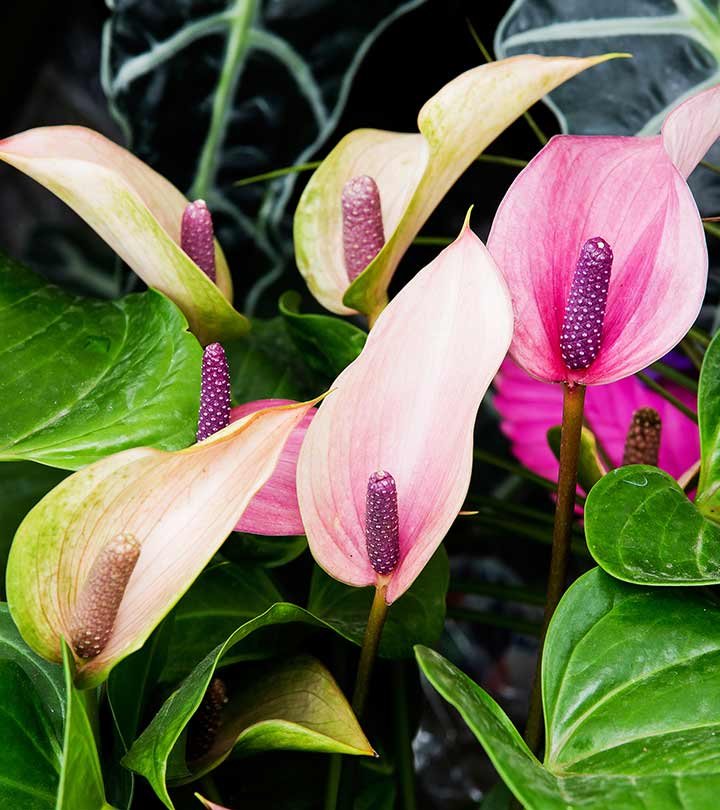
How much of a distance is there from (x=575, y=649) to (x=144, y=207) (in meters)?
0.25

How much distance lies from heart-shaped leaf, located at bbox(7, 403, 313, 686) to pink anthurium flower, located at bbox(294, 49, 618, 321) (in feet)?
0.45

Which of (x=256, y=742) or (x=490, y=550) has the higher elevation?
(x=256, y=742)

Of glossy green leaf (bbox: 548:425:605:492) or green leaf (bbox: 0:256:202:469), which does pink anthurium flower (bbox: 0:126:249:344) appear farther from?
glossy green leaf (bbox: 548:425:605:492)

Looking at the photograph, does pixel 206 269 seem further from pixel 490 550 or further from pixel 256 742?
pixel 490 550

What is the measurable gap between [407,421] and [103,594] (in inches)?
5.0

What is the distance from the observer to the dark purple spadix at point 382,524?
348 millimetres

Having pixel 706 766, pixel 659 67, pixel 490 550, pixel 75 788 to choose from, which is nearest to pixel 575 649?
pixel 706 766

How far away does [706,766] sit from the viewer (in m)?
0.30

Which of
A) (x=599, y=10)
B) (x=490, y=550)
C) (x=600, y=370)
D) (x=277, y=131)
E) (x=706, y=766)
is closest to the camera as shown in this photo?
(x=706, y=766)

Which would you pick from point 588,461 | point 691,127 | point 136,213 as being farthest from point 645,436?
point 136,213

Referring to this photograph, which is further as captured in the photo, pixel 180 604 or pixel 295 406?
pixel 180 604

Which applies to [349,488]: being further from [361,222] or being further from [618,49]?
[618,49]

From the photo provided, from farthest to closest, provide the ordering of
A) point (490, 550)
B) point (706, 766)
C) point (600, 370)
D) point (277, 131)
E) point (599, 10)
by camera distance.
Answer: point (490, 550), point (277, 131), point (599, 10), point (600, 370), point (706, 766)

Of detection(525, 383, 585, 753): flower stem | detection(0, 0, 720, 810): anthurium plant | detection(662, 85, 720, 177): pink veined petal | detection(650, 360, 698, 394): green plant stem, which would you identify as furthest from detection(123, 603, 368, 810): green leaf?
detection(650, 360, 698, 394): green plant stem
